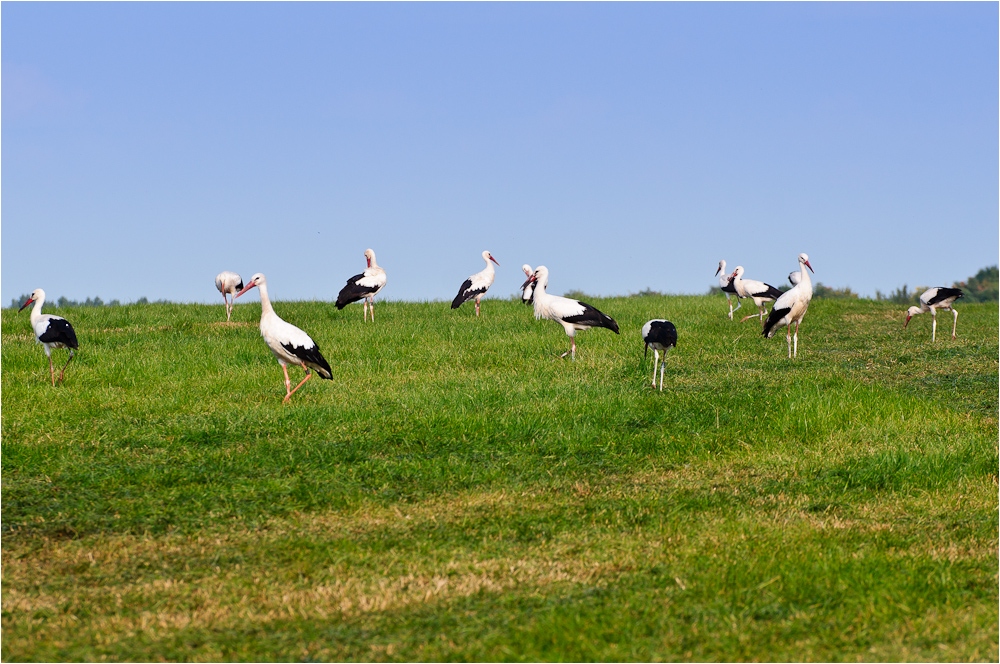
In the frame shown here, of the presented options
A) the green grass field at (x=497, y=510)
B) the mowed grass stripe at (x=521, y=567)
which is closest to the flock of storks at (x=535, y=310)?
the green grass field at (x=497, y=510)

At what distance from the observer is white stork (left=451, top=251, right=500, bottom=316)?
2427 cm

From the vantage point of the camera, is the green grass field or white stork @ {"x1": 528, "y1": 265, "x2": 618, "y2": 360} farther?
white stork @ {"x1": 528, "y1": 265, "x2": 618, "y2": 360}

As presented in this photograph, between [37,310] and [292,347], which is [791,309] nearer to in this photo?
[292,347]

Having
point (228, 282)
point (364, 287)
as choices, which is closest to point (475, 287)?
point (364, 287)

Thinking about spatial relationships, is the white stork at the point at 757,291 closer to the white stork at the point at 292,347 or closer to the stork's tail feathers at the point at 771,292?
the stork's tail feathers at the point at 771,292

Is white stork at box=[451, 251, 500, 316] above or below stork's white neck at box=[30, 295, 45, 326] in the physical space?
above

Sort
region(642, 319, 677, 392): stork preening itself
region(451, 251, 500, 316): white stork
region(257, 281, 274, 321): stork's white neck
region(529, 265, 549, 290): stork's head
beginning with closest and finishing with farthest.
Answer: region(642, 319, 677, 392): stork preening itself, region(257, 281, 274, 321): stork's white neck, region(529, 265, 549, 290): stork's head, region(451, 251, 500, 316): white stork

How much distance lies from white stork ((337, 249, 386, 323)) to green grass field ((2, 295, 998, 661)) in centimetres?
580

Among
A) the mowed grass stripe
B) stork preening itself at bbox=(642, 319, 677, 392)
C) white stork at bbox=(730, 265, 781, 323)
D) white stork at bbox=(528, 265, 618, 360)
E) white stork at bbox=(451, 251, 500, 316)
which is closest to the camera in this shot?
the mowed grass stripe

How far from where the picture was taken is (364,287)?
72.3 feet

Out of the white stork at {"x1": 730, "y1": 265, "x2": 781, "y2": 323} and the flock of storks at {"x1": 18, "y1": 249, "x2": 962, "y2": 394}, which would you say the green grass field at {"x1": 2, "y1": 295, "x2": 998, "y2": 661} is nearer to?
the flock of storks at {"x1": 18, "y1": 249, "x2": 962, "y2": 394}

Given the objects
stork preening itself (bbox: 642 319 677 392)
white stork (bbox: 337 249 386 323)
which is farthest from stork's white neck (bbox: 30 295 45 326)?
stork preening itself (bbox: 642 319 677 392)

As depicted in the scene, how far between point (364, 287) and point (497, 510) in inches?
557

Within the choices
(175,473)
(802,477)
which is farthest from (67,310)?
(802,477)
